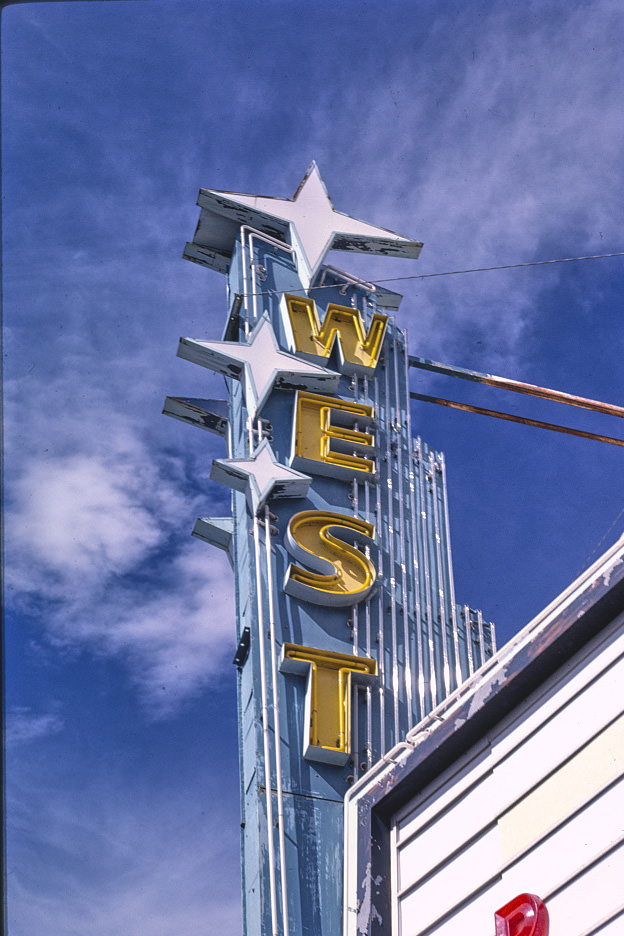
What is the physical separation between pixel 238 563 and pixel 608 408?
5.55 m

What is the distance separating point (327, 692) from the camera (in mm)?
10617

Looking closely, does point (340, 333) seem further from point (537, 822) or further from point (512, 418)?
point (537, 822)

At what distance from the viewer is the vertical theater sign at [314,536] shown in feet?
32.6

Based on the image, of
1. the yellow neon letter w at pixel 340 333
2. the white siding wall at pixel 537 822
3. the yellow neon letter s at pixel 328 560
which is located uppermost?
the yellow neon letter w at pixel 340 333

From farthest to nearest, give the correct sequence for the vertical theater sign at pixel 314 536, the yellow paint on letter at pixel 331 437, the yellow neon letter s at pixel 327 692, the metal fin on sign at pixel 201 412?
1. the metal fin on sign at pixel 201 412
2. the yellow paint on letter at pixel 331 437
3. the yellow neon letter s at pixel 327 692
4. the vertical theater sign at pixel 314 536

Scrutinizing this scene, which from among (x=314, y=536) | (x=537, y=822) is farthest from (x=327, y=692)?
(x=537, y=822)

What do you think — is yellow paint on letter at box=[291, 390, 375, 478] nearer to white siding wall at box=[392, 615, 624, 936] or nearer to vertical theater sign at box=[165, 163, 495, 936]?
vertical theater sign at box=[165, 163, 495, 936]

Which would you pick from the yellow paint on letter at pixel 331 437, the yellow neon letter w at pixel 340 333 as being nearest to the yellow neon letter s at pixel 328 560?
the yellow paint on letter at pixel 331 437

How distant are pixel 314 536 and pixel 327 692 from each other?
1.89 m

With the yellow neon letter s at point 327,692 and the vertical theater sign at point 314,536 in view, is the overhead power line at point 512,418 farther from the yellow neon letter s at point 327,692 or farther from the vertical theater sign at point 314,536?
the yellow neon letter s at point 327,692

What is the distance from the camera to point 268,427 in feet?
42.3

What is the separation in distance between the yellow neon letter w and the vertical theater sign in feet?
0.07

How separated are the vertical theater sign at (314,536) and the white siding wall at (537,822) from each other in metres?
3.38

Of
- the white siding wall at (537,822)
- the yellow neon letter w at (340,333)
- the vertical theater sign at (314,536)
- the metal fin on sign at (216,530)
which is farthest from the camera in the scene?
the metal fin on sign at (216,530)
